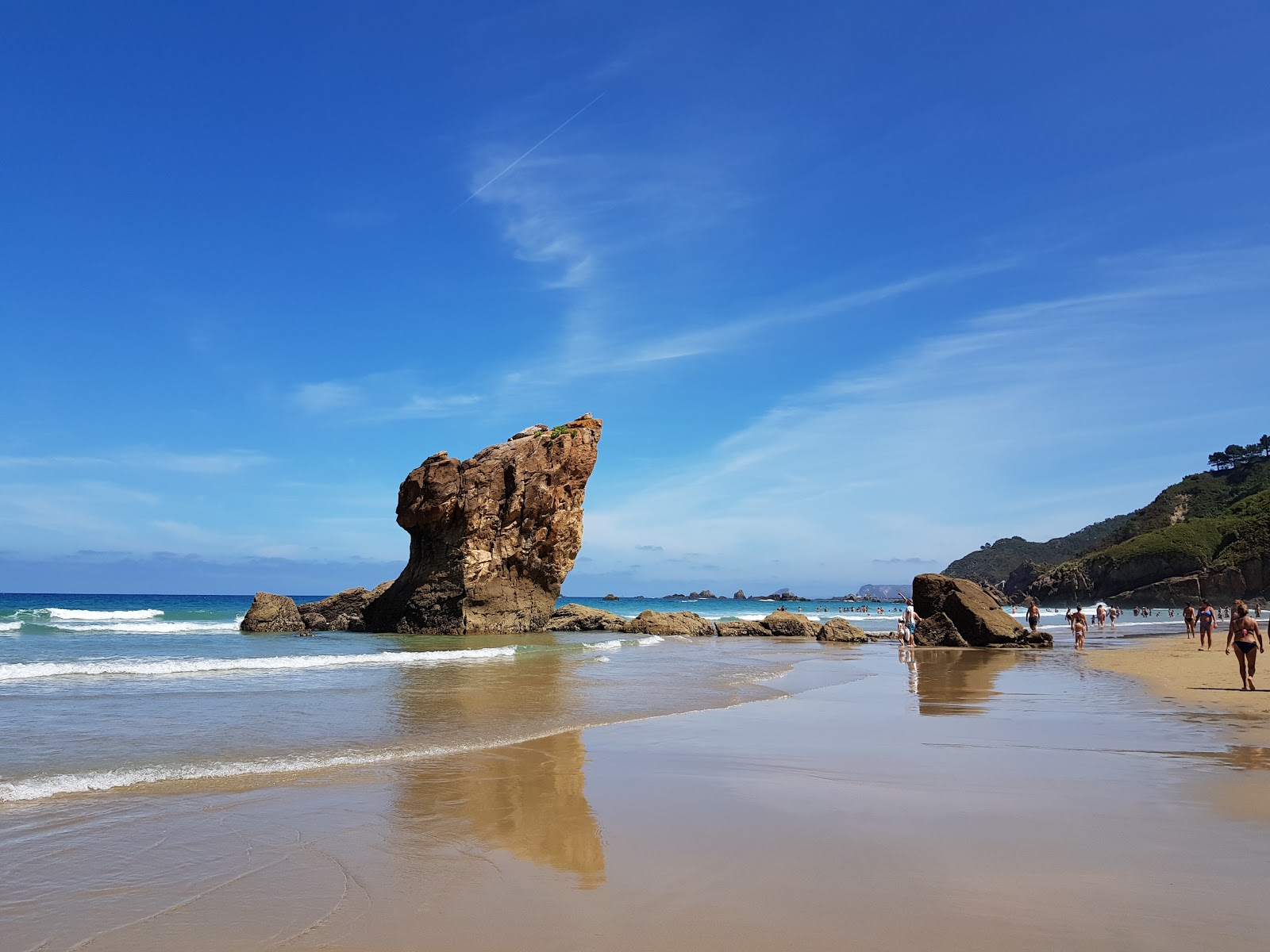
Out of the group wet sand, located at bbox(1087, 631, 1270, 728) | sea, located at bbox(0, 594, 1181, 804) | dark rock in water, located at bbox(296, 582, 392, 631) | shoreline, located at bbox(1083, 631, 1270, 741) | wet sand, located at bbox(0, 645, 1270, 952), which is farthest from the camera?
dark rock in water, located at bbox(296, 582, 392, 631)

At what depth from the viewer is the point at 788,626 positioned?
41219 mm

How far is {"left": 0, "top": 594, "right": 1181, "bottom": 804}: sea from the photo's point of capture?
8750 mm

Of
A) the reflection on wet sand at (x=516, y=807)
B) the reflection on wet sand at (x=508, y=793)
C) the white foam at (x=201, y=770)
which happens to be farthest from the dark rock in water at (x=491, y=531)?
the reflection on wet sand at (x=516, y=807)

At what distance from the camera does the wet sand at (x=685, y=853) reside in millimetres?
4090

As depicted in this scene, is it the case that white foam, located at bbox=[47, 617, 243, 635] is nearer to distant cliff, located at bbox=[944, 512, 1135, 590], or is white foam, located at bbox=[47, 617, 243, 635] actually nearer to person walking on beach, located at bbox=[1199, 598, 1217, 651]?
person walking on beach, located at bbox=[1199, 598, 1217, 651]

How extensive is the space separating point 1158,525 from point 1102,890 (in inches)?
4704

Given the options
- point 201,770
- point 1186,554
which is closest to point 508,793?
point 201,770

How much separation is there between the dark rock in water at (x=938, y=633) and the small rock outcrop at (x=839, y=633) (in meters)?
5.04

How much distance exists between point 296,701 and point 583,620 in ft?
98.1

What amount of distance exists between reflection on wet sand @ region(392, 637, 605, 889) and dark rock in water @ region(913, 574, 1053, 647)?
862 inches

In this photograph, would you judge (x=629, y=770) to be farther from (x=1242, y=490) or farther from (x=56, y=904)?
(x=1242, y=490)

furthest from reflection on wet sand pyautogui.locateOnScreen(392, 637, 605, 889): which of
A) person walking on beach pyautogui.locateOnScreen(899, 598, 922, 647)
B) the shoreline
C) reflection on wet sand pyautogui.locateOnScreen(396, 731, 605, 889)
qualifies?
person walking on beach pyautogui.locateOnScreen(899, 598, 922, 647)

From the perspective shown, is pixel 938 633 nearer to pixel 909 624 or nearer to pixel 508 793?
pixel 909 624

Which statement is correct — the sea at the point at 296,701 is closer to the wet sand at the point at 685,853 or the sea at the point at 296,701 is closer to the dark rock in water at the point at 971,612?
the wet sand at the point at 685,853
